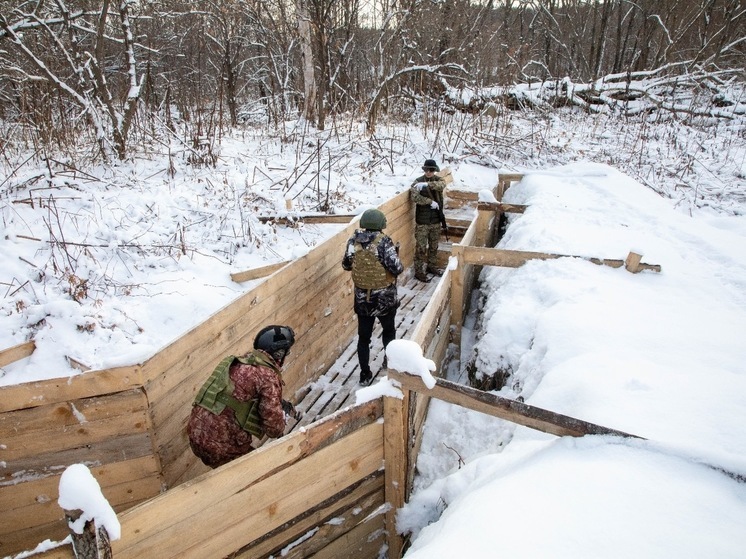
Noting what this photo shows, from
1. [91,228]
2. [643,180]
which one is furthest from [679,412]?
[643,180]

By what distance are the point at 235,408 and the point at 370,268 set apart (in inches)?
86.4

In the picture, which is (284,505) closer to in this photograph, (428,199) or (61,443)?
(61,443)

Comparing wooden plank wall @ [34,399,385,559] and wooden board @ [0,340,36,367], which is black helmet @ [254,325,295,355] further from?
wooden board @ [0,340,36,367]

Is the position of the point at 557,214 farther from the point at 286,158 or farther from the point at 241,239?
the point at 286,158

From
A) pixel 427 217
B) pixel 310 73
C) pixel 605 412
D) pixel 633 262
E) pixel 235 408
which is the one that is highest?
pixel 310 73

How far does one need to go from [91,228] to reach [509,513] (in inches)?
221

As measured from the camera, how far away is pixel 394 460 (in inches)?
118

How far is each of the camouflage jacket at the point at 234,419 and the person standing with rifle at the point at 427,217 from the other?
469cm

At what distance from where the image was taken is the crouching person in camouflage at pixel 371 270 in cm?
460

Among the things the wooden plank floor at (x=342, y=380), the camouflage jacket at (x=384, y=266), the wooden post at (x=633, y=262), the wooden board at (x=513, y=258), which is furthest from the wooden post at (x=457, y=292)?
the wooden post at (x=633, y=262)

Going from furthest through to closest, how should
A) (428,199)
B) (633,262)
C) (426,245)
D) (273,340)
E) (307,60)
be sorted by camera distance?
(307,60) < (426,245) < (428,199) < (633,262) < (273,340)

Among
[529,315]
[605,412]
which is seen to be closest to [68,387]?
[605,412]

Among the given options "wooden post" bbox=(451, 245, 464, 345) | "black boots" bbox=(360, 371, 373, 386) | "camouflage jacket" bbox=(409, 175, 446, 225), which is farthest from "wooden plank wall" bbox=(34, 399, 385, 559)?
"camouflage jacket" bbox=(409, 175, 446, 225)

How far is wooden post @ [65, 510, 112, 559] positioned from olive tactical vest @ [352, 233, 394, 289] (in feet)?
10.8
